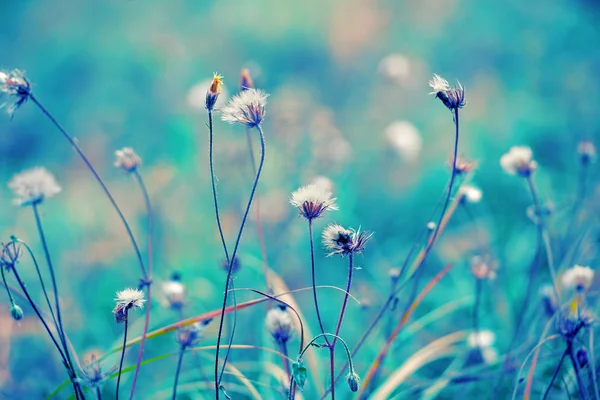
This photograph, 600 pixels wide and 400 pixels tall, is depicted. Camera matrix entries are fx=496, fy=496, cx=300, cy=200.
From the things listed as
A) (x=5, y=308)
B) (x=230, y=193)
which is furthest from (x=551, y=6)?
(x=5, y=308)

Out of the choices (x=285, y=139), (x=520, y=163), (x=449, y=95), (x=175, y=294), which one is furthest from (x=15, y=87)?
(x=285, y=139)

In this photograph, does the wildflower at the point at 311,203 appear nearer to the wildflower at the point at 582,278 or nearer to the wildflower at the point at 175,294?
the wildflower at the point at 175,294

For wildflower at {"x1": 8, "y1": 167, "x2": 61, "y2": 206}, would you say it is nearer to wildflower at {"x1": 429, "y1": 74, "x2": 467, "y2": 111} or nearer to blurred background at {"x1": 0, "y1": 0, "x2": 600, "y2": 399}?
blurred background at {"x1": 0, "y1": 0, "x2": 600, "y2": 399}

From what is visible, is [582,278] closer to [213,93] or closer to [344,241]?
[344,241]

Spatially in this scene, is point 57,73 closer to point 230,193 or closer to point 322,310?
point 230,193

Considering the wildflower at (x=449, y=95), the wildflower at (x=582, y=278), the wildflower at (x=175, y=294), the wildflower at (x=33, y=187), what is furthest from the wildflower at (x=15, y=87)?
the wildflower at (x=582, y=278)

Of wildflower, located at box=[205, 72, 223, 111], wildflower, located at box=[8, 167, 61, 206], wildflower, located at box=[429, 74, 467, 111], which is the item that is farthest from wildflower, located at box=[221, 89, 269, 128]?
wildflower, located at box=[8, 167, 61, 206]
